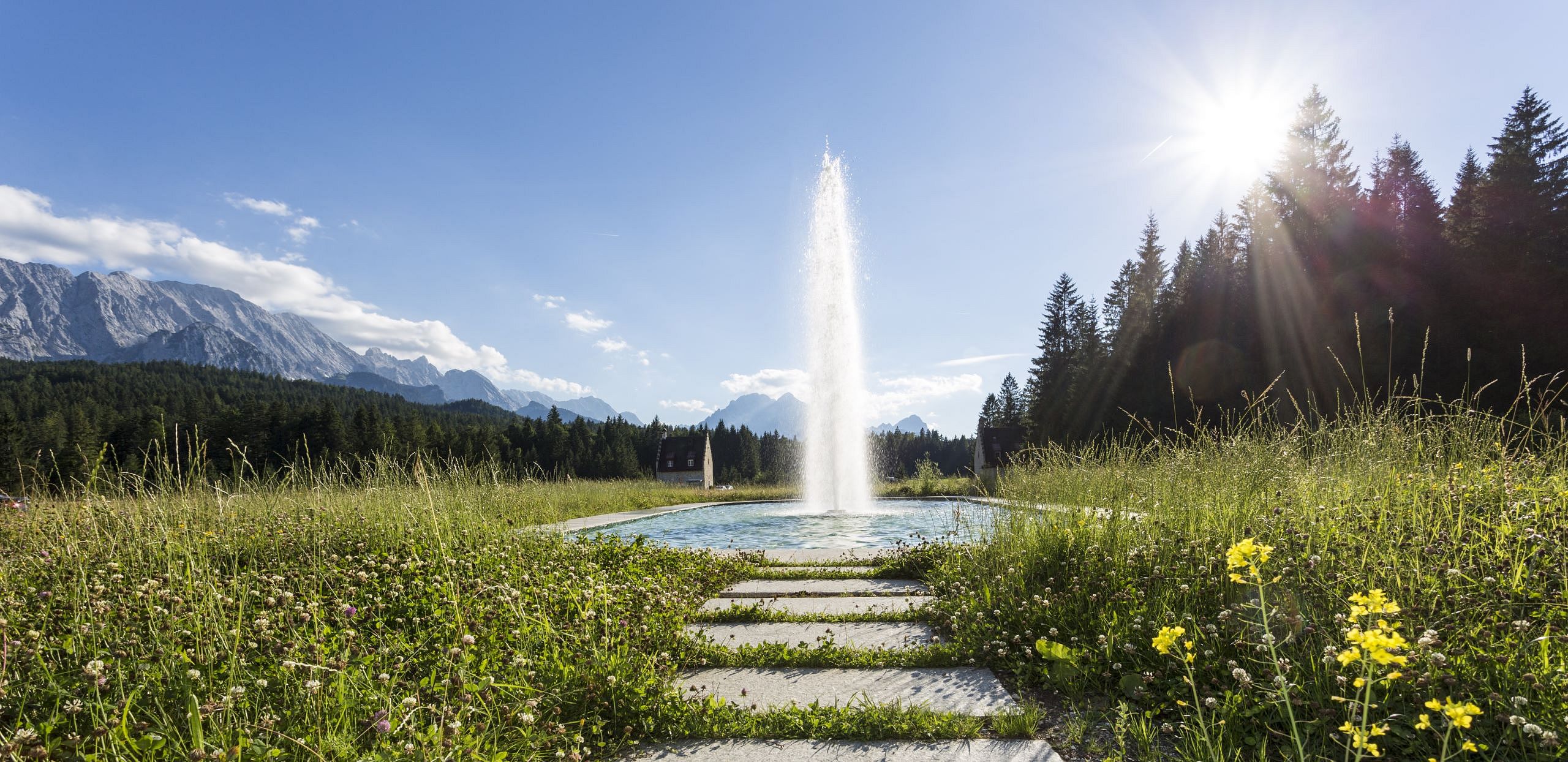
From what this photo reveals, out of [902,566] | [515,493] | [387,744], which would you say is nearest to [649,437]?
[515,493]

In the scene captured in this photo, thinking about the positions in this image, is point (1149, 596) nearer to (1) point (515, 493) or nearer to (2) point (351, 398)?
(1) point (515, 493)

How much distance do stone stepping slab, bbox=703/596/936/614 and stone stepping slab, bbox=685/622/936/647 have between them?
0.66 feet

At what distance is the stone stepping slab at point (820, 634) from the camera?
11.3 ft

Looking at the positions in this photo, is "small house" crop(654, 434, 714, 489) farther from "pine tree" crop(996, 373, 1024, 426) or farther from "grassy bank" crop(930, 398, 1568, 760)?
"grassy bank" crop(930, 398, 1568, 760)

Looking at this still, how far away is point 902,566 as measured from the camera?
575cm

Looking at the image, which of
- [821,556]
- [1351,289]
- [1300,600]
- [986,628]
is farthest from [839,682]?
[1351,289]

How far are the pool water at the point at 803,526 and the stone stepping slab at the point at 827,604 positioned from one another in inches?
32.8

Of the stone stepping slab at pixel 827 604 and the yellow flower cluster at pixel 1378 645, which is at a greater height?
the yellow flower cluster at pixel 1378 645

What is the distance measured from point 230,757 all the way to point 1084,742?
2.61 metres

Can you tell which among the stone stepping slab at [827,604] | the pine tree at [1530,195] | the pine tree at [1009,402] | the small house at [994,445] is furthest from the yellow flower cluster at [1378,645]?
the pine tree at [1009,402]

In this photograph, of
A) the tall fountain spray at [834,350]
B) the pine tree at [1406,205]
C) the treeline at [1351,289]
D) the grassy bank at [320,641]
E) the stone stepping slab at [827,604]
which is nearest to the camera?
the grassy bank at [320,641]

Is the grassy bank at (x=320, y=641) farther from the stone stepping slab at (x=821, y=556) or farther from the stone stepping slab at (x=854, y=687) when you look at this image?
the stone stepping slab at (x=821, y=556)

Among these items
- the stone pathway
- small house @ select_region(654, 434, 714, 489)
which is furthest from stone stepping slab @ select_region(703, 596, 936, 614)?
small house @ select_region(654, 434, 714, 489)

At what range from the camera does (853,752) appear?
2.24m
